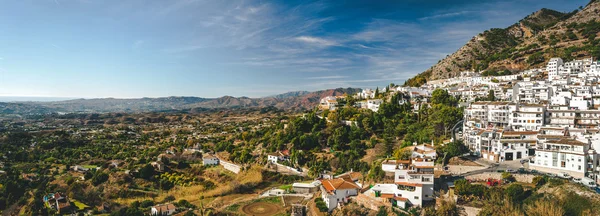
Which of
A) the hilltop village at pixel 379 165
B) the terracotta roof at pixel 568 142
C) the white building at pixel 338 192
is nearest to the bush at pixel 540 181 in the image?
the hilltop village at pixel 379 165

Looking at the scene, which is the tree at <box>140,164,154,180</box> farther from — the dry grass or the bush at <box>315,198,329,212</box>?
the bush at <box>315,198,329,212</box>

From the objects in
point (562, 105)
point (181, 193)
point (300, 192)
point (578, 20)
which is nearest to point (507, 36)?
point (578, 20)

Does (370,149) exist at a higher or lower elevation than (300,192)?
higher

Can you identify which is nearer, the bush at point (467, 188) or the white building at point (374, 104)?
the bush at point (467, 188)

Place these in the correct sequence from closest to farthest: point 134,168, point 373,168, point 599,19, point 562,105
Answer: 1. point 373,168
2. point 562,105
3. point 134,168
4. point 599,19

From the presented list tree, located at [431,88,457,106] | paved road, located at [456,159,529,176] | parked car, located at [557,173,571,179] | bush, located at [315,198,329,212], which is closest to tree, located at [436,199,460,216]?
paved road, located at [456,159,529,176]

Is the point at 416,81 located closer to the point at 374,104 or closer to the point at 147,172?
the point at 374,104

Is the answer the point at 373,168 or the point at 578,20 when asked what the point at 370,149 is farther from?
the point at 578,20

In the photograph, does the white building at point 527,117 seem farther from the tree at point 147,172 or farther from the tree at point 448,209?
the tree at point 147,172
